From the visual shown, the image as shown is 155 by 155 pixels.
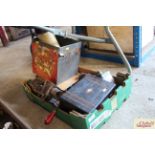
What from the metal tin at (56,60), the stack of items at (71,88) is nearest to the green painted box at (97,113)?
the stack of items at (71,88)

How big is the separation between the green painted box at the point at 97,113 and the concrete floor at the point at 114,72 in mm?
57

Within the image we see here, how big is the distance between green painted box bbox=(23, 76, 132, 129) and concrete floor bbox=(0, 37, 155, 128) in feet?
0.19

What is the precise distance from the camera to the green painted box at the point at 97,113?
1.26m

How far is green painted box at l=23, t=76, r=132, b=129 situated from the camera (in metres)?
1.26

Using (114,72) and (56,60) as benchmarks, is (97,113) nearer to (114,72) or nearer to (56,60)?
(56,60)

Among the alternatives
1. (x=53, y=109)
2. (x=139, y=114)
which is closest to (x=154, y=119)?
(x=139, y=114)

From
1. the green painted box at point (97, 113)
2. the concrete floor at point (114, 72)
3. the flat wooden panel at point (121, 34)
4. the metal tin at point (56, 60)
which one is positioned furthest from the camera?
the flat wooden panel at point (121, 34)

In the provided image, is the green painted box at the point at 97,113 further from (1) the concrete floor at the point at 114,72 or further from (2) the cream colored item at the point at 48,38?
(2) the cream colored item at the point at 48,38

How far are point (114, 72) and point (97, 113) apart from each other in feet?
2.50

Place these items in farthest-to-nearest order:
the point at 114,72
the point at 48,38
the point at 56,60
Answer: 1. the point at 114,72
2. the point at 48,38
3. the point at 56,60

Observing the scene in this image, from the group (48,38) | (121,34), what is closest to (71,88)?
(48,38)

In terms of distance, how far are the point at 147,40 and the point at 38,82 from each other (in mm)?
1262

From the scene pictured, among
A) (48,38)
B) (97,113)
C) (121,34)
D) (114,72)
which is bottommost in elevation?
(114,72)

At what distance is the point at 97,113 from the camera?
1302 mm
